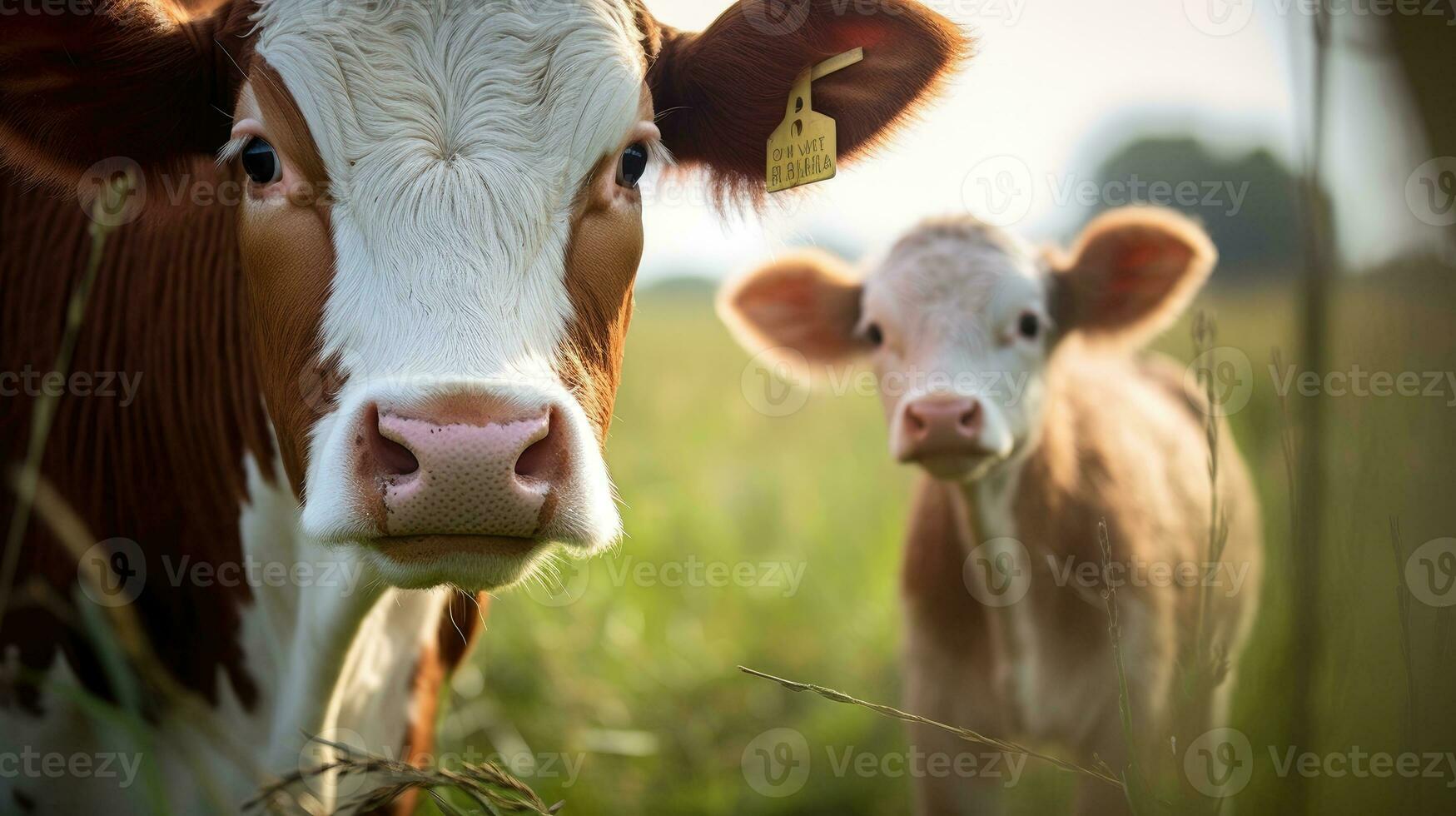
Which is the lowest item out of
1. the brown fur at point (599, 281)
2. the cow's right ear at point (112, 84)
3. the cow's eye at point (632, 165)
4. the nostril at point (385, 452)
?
the nostril at point (385, 452)

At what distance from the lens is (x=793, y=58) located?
2.67 m

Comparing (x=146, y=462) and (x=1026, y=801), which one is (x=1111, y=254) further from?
(x=146, y=462)

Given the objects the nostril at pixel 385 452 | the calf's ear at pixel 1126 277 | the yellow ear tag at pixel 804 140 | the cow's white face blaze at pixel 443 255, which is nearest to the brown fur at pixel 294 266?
the cow's white face blaze at pixel 443 255

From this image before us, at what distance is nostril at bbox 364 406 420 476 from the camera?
1.78 m

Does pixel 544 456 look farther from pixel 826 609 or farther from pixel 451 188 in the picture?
pixel 826 609

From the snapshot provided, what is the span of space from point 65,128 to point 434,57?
102 centimetres

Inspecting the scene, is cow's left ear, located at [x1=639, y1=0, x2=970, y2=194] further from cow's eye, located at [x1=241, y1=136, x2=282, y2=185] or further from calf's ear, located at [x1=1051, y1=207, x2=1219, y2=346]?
calf's ear, located at [x1=1051, y1=207, x2=1219, y2=346]

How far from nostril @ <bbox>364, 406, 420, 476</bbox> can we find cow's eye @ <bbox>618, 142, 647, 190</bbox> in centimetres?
87

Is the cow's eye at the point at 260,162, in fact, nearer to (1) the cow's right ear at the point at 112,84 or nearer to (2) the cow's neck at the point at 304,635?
(1) the cow's right ear at the point at 112,84

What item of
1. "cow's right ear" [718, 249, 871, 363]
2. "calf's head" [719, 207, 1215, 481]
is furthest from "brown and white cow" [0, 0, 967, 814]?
"cow's right ear" [718, 249, 871, 363]

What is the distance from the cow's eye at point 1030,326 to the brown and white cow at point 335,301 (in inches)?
52.2

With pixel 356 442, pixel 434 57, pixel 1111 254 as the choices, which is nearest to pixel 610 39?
pixel 434 57

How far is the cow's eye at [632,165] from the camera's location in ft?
7.79

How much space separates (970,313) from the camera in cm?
384
